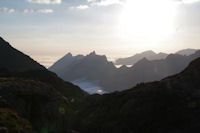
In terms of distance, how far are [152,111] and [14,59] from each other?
14858cm

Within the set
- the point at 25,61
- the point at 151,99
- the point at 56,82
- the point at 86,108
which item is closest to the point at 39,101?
the point at 86,108

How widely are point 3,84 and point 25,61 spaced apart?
13526cm

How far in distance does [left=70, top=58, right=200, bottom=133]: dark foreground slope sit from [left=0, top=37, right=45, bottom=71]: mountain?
124593 millimetres

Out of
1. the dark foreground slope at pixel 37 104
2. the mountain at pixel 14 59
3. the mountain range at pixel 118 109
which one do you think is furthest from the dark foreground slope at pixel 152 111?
the mountain at pixel 14 59

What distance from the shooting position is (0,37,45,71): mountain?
14836cm

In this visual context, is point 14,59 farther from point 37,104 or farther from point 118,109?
point 118,109

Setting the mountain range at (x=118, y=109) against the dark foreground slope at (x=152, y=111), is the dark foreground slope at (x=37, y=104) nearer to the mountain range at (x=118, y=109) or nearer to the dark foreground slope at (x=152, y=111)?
the mountain range at (x=118, y=109)

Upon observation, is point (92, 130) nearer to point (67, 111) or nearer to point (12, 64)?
point (67, 111)

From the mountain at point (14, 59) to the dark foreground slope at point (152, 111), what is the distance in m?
125

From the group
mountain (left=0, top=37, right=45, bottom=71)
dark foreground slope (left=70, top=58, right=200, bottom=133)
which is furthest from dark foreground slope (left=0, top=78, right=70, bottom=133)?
mountain (left=0, top=37, right=45, bottom=71)

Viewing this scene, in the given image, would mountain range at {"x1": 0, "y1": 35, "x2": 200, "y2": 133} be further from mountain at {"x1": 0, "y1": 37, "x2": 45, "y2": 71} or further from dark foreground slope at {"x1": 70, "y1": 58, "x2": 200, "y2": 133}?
mountain at {"x1": 0, "y1": 37, "x2": 45, "y2": 71}

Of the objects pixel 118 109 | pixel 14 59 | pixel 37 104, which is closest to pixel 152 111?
pixel 118 109

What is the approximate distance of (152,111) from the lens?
27.7 metres

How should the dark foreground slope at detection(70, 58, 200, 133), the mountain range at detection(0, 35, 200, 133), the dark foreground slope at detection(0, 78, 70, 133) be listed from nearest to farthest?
the dark foreground slope at detection(70, 58, 200, 133) < the mountain range at detection(0, 35, 200, 133) < the dark foreground slope at detection(0, 78, 70, 133)
